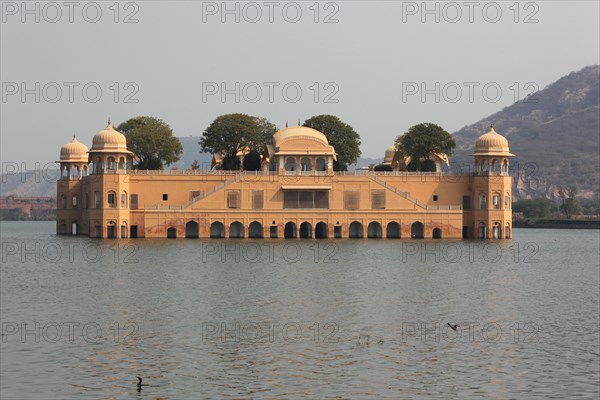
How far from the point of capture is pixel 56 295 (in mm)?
40219

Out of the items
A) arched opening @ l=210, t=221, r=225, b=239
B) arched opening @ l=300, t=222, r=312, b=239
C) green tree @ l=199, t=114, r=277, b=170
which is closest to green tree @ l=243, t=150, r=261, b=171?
green tree @ l=199, t=114, r=277, b=170

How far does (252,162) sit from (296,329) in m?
61.5

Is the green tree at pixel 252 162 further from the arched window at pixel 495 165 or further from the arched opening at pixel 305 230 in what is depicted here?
the arched window at pixel 495 165

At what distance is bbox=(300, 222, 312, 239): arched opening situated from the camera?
82.8 m

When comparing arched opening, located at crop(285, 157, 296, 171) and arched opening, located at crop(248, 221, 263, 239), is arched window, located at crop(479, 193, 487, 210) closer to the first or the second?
arched opening, located at crop(285, 157, 296, 171)

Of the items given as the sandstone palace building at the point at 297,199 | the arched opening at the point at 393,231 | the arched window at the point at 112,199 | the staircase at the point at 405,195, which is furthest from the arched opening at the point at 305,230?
the arched window at the point at 112,199

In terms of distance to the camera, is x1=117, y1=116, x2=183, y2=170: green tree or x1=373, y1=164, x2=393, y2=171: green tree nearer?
x1=117, y1=116, x2=183, y2=170: green tree

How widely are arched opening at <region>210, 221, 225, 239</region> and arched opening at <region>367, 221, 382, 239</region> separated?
443 inches

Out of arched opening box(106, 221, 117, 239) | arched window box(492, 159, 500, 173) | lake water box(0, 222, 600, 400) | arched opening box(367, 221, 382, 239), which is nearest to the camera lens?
lake water box(0, 222, 600, 400)

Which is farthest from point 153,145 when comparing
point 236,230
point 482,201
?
point 482,201

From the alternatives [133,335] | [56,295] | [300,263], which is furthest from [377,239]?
[133,335]

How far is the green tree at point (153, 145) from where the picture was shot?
90.9 m

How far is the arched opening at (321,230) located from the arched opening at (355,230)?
1.96 m

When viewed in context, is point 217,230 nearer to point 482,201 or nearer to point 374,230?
point 374,230
